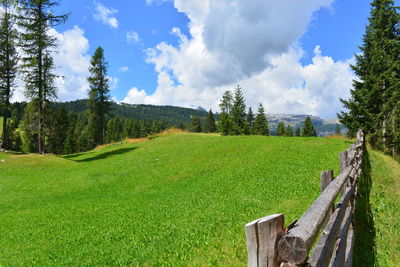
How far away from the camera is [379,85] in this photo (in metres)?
28.8

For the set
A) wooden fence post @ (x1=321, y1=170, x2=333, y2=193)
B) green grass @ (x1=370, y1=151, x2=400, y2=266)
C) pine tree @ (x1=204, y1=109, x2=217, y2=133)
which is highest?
pine tree @ (x1=204, y1=109, x2=217, y2=133)

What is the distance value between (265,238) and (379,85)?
108 feet

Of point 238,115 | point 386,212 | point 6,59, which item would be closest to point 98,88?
point 6,59

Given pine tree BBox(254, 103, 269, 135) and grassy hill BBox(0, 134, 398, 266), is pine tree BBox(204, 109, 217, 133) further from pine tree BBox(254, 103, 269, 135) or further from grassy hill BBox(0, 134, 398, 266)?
grassy hill BBox(0, 134, 398, 266)

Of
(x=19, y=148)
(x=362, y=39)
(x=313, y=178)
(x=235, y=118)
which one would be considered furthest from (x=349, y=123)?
(x=19, y=148)

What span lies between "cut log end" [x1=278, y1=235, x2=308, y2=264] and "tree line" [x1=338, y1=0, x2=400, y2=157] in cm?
3029

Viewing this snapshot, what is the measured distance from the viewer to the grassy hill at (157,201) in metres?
7.85

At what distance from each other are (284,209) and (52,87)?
33.2m

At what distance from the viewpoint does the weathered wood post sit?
2211mm

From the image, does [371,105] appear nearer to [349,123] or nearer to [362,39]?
[349,123]

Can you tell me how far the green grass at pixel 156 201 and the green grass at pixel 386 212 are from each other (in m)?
2.28

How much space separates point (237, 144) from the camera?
26125 mm

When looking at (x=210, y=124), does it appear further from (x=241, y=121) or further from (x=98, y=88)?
(x=98, y=88)

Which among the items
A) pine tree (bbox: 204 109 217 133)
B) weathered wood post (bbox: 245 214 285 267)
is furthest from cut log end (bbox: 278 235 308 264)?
pine tree (bbox: 204 109 217 133)
